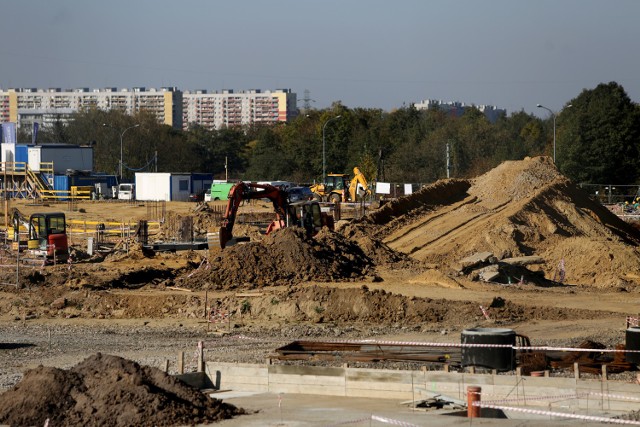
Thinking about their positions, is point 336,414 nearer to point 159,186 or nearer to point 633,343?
point 633,343

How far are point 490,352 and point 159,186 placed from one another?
200 feet

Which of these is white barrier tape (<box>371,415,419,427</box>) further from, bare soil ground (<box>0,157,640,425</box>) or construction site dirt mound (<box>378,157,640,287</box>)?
construction site dirt mound (<box>378,157,640,287</box>)

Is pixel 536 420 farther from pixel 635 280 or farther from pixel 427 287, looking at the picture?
pixel 635 280

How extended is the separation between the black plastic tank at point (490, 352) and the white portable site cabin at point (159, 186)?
59.9 meters

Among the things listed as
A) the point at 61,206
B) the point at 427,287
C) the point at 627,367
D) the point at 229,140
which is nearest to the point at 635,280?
the point at 427,287

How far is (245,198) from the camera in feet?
124

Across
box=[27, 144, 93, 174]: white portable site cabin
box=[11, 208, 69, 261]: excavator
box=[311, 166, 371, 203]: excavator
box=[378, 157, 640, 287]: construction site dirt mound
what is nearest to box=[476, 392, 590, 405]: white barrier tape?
box=[378, 157, 640, 287]: construction site dirt mound

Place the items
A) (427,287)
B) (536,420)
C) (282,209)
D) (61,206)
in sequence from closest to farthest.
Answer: (536,420)
(427,287)
(282,209)
(61,206)

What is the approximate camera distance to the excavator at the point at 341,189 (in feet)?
203

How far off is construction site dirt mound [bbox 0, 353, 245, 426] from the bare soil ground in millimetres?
5183

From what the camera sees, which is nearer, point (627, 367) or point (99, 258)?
point (627, 367)

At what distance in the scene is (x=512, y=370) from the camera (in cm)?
1648

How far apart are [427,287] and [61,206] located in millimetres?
42581

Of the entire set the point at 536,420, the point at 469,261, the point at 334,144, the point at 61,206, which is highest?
the point at 334,144
